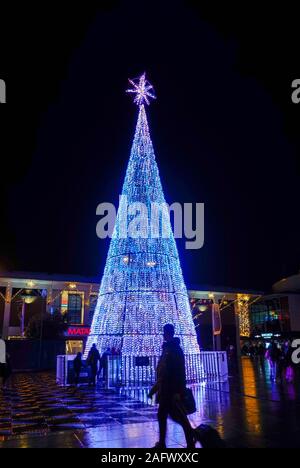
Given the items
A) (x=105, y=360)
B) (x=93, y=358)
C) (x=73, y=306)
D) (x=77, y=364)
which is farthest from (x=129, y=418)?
(x=73, y=306)

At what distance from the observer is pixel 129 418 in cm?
734

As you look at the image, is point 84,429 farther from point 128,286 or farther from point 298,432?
point 128,286

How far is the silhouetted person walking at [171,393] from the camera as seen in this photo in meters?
5.05

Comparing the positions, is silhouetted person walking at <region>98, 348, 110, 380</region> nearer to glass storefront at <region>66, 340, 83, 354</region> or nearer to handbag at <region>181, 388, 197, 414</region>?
handbag at <region>181, 388, 197, 414</region>

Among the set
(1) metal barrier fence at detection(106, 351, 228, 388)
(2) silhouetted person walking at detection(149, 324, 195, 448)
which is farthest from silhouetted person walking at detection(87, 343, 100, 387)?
(2) silhouetted person walking at detection(149, 324, 195, 448)

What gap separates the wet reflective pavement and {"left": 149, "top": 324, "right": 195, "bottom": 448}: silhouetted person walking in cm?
37

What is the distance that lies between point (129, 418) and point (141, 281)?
6.40 m

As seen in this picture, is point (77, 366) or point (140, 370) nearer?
point (140, 370)

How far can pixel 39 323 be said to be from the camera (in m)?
26.7

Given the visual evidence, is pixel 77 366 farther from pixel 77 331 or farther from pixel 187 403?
pixel 77 331

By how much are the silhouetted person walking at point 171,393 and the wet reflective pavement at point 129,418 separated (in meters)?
0.37
